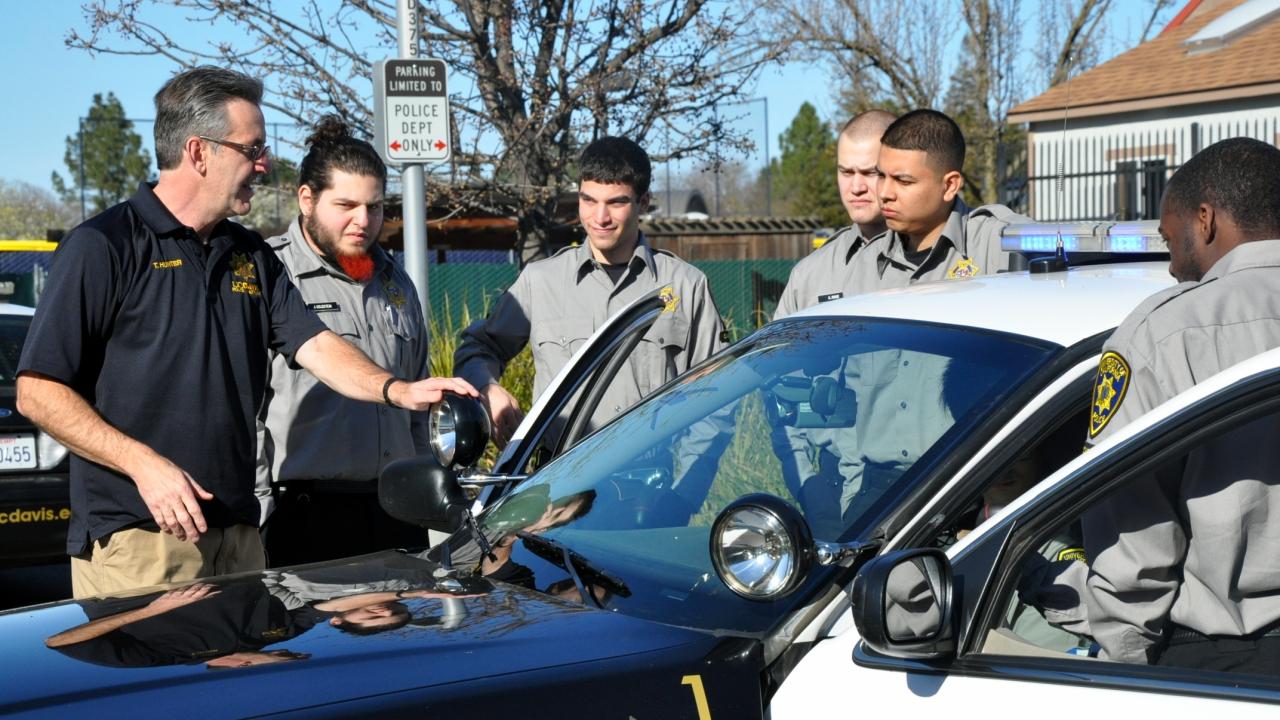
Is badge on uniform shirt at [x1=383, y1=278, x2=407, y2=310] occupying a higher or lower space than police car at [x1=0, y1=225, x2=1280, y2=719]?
→ higher

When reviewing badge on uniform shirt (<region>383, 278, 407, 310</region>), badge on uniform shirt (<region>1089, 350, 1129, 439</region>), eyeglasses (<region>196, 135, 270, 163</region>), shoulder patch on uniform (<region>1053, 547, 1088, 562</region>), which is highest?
eyeglasses (<region>196, 135, 270, 163</region>)

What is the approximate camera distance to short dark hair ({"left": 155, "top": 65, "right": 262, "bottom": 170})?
3301 millimetres

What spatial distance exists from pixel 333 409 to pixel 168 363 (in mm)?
910

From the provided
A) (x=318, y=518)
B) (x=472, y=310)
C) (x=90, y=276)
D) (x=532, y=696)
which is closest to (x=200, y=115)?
(x=90, y=276)

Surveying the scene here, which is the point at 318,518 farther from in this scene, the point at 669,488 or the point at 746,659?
the point at 746,659

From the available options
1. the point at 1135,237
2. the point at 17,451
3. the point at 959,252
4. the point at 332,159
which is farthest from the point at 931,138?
the point at 17,451

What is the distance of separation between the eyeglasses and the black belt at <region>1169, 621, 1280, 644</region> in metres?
2.31

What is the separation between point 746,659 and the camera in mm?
2123

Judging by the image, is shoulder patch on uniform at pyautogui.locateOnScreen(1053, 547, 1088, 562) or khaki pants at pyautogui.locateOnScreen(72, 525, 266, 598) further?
khaki pants at pyautogui.locateOnScreen(72, 525, 266, 598)

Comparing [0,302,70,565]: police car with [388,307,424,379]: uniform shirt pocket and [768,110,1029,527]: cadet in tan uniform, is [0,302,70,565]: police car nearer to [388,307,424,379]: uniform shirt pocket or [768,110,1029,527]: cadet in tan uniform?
[388,307,424,379]: uniform shirt pocket

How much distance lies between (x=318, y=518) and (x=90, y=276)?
124 centimetres

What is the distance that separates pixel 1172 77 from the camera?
19969mm

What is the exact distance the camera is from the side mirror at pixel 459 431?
120 inches

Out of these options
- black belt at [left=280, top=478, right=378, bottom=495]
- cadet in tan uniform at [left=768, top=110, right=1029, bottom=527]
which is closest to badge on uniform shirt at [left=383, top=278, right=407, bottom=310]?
black belt at [left=280, top=478, right=378, bottom=495]
